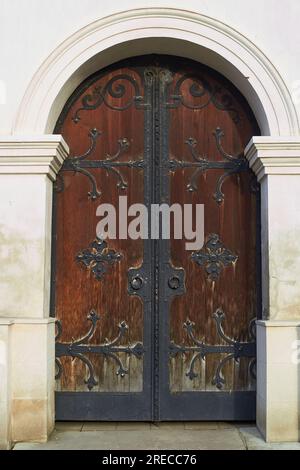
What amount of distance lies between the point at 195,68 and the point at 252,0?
2.52 feet

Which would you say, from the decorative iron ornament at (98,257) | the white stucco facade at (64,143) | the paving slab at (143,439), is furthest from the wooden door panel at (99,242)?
the paving slab at (143,439)

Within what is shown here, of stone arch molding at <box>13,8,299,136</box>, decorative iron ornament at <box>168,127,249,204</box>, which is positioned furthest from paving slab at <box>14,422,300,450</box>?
stone arch molding at <box>13,8,299,136</box>

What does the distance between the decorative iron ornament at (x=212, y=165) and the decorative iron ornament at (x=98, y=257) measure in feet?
2.94

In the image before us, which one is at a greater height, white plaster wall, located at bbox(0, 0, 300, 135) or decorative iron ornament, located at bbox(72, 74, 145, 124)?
white plaster wall, located at bbox(0, 0, 300, 135)

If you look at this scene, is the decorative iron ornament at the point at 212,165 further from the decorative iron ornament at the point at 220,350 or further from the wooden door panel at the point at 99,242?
the decorative iron ornament at the point at 220,350

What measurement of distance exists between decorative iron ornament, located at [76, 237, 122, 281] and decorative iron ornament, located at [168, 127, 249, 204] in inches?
35.3

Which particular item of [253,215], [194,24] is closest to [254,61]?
[194,24]

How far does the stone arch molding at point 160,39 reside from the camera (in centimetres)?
525

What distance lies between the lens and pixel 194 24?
5.34 m

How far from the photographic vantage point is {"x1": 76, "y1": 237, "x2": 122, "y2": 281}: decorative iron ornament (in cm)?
559

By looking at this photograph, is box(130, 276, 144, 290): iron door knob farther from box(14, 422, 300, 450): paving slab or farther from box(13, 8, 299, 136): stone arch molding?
box(13, 8, 299, 136): stone arch molding

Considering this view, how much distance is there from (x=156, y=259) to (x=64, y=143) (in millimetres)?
1276

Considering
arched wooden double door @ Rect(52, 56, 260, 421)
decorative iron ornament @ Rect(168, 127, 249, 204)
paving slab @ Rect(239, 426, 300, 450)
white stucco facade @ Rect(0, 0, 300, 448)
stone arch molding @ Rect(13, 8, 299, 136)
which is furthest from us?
decorative iron ornament @ Rect(168, 127, 249, 204)

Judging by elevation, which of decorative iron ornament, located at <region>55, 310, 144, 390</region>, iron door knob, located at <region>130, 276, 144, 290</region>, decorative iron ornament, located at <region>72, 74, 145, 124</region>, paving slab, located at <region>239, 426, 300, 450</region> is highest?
decorative iron ornament, located at <region>72, 74, 145, 124</region>
